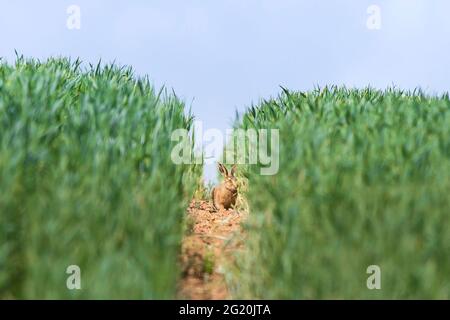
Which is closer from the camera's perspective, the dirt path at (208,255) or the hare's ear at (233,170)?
the dirt path at (208,255)

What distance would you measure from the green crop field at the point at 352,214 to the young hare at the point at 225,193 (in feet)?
5.03

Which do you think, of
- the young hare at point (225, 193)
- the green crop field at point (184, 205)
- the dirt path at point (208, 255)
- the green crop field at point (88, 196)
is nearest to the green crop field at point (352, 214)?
the green crop field at point (184, 205)

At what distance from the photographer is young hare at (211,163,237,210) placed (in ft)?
27.8

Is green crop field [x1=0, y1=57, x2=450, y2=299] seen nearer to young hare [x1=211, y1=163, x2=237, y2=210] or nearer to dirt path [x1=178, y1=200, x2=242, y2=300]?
dirt path [x1=178, y1=200, x2=242, y2=300]

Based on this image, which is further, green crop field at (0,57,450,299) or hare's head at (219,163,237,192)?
hare's head at (219,163,237,192)

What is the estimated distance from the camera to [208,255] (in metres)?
6.29

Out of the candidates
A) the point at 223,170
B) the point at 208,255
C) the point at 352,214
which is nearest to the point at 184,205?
the point at 208,255

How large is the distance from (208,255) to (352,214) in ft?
5.59

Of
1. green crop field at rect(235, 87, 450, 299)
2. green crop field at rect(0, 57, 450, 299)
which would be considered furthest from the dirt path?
green crop field at rect(235, 87, 450, 299)

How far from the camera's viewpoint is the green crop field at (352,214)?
185 inches

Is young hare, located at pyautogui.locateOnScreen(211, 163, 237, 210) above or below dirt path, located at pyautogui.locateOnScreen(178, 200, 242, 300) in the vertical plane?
above

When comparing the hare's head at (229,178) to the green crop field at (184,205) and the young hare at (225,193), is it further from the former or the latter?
the green crop field at (184,205)

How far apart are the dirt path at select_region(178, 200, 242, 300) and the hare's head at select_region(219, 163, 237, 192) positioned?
17.9 inches
